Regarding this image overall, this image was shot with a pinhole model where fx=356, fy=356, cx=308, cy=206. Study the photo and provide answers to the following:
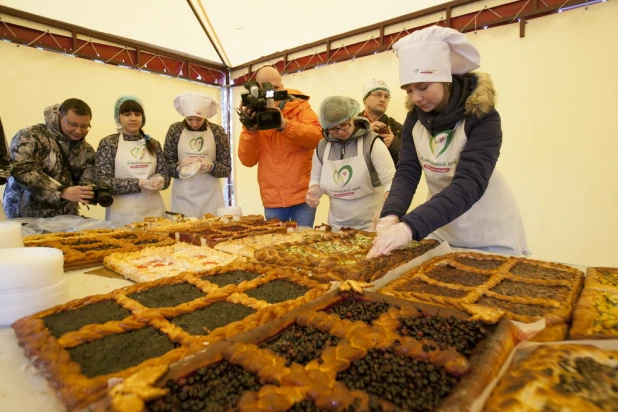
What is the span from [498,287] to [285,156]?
116 inches

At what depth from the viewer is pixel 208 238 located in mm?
2801

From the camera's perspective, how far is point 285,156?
4.27m

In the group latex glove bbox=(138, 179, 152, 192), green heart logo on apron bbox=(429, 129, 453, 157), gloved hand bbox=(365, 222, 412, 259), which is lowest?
gloved hand bbox=(365, 222, 412, 259)

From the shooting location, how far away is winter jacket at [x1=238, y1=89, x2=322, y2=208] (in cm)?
424

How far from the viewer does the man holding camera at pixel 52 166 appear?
3604 millimetres

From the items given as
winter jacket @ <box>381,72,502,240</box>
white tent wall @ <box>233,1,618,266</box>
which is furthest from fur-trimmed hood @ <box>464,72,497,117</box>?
white tent wall @ <box>233,1,618,266</box>

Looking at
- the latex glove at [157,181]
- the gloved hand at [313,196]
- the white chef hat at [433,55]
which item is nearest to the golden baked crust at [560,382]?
the white chef hat at [433,55]

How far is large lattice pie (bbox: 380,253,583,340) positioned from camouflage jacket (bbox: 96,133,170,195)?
342cm

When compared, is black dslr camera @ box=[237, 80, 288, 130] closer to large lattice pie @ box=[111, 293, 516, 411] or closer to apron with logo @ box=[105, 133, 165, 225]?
apron with logo @ box=[105, 133, 165, 225]

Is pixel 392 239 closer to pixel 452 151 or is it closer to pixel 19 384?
pixel 452 151

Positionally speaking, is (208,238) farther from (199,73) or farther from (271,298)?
(199,73)

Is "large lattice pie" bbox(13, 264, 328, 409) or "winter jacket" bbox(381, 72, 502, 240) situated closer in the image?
"large lattice pie" bbox(13, 264, 328, 409)

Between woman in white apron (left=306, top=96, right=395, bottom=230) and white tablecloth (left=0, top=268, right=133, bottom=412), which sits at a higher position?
woman in white apron (left=306, top=96, right=395, bottom=230)

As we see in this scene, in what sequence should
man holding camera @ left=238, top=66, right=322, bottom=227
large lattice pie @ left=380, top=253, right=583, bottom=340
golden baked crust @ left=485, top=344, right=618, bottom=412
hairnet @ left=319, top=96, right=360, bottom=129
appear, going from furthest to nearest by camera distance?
man holding camera @ left=238, top=66, right=322, bottom=227 → hairnet @ left=319, top=96, right=360, bottom=129 → large lattice pie @ left=380, top=253, right=583, bottom=340 → golden baked crust @ left=485, top=344, right=618, bottom=412
